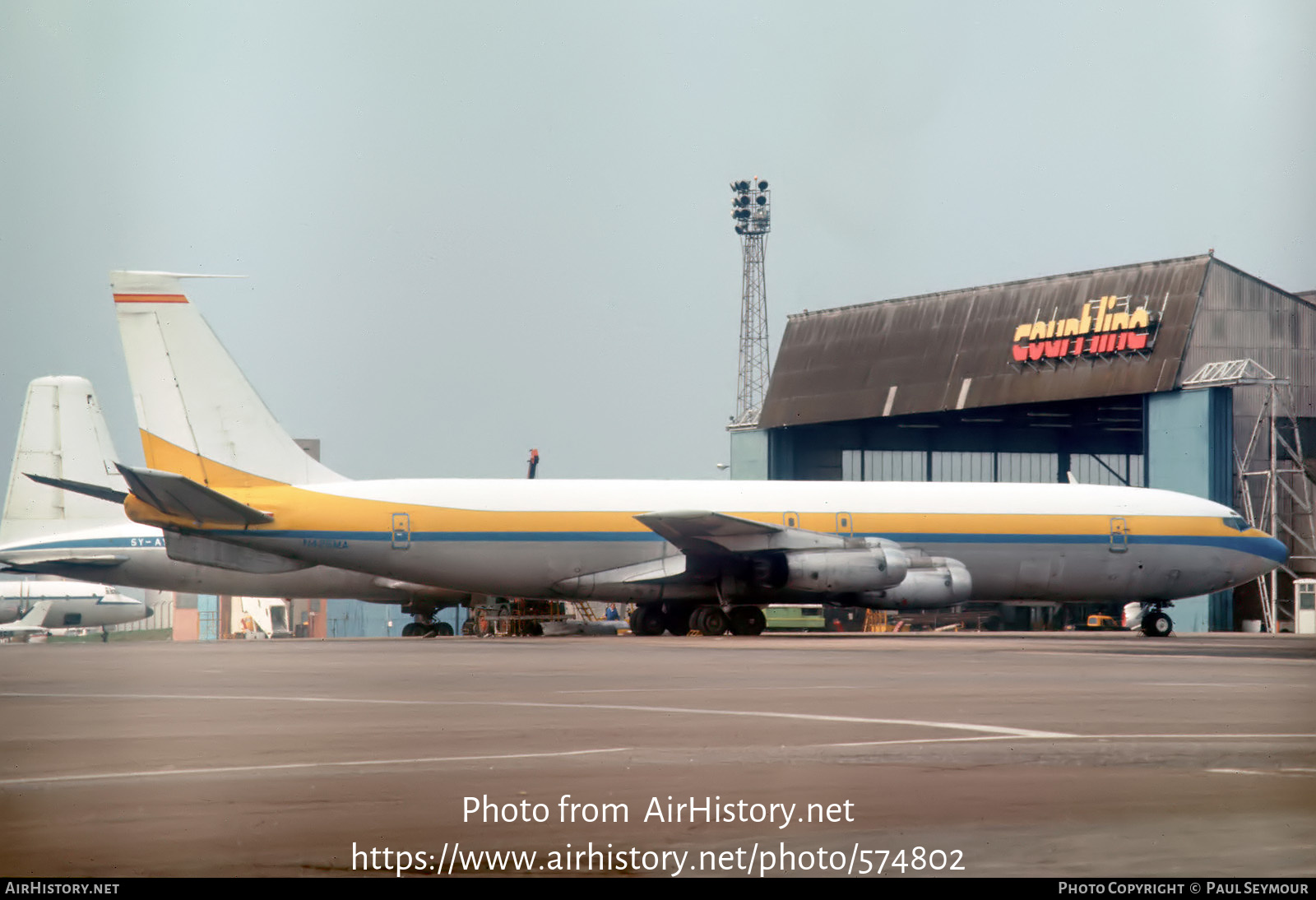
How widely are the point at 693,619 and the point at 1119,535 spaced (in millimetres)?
11221

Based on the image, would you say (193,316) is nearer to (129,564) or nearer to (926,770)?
(129,564)

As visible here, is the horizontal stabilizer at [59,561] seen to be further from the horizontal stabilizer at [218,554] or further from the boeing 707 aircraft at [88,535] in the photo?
the horizontal stabilizer at [218,554]

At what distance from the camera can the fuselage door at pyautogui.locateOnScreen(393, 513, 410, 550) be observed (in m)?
36.6

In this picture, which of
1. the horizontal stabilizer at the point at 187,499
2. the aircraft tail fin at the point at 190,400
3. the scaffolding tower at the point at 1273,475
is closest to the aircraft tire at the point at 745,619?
the aircraft tail fin at the point at 190,400

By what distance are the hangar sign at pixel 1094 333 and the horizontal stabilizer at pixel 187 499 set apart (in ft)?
106

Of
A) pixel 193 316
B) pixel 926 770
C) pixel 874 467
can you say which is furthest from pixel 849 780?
pixel 874 467

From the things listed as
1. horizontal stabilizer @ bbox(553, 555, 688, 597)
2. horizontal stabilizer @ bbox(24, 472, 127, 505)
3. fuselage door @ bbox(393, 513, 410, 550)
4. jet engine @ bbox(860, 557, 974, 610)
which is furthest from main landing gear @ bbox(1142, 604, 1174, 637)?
horizontal stabilizer @ bbox(24, 472, 127, 505)

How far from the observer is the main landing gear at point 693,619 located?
40.1 metres

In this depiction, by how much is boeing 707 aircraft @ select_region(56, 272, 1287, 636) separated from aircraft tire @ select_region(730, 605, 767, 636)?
0.15ft

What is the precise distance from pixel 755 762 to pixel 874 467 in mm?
60820

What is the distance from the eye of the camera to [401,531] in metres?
36.7

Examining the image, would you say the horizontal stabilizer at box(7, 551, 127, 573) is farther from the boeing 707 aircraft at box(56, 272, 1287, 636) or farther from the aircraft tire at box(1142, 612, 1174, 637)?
the aircraft tire at box(1142, 612, 1174, 637)

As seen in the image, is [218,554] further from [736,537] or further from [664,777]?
[664,777]

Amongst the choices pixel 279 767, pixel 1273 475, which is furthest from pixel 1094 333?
pixel 279 767
